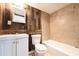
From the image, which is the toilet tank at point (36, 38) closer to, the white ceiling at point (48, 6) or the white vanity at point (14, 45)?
the white vanity at point (14, 45)

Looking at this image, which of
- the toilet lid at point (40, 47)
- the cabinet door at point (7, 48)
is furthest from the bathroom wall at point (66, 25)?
the cabinet door at point (7, 48)

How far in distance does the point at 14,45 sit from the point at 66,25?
43.0 inches

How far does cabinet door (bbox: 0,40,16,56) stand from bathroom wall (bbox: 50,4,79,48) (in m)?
0.75

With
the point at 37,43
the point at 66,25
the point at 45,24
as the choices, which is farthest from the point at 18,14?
the point at 66,25

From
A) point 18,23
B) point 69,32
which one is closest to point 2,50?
point 18,23

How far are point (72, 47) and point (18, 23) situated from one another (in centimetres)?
123

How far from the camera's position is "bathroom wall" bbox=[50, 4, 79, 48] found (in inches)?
78.5

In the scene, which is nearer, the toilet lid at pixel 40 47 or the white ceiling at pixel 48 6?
the white ceiling at pixel 48 6

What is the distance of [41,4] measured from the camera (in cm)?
173

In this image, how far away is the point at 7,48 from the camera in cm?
→ 159

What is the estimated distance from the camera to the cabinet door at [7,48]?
60.5 inches

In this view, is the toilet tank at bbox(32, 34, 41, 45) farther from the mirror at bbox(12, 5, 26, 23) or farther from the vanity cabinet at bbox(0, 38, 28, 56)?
the mirror at bbox(12, 5, 26, 23)

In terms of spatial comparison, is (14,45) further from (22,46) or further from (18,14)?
(18,14)

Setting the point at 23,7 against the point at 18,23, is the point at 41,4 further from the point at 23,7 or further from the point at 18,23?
the point at 18,23
